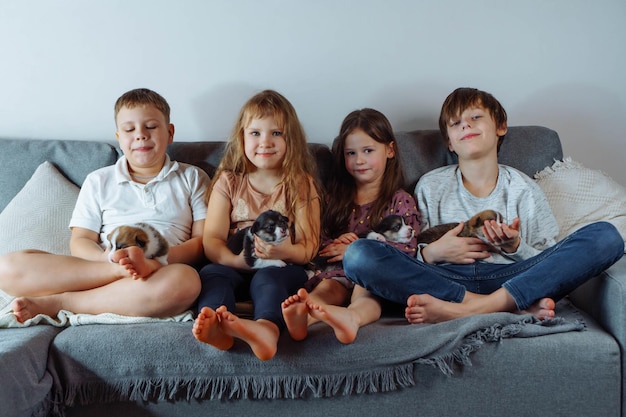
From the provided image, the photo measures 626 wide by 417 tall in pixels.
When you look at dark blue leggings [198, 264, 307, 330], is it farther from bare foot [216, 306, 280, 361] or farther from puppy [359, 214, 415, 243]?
puppy [359, 214, 415, 243]

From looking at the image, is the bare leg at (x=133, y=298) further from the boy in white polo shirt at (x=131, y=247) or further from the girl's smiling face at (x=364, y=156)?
the girl's smiling face at (x=364, y=156)

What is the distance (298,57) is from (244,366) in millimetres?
1232

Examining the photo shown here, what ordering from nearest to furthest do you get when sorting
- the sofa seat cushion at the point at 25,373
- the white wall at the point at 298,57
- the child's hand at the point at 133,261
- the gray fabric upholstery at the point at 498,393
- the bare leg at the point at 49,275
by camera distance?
1. the sofa seat cushion at the point at 25,373
2. the gray fabric upholstery at the point at 498,393
3. the child's hand at the point at 133,261
4. the bare leg at the point at 49,275
5. the white wall at the point at 298,57

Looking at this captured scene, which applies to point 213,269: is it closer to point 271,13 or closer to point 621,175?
point 271,13

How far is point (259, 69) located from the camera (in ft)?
7.41

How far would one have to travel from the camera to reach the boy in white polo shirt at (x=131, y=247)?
5.04 feet

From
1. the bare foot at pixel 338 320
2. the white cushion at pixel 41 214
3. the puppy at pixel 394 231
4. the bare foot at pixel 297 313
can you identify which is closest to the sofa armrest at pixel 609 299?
the puppy at pixel 394 231

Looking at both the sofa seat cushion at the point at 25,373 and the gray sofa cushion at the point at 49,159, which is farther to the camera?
the gray sofa cushion at the point at 49,159

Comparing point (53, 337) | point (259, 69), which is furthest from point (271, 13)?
point (53, 337)

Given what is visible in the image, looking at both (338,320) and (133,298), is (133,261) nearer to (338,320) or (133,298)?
(133,298)

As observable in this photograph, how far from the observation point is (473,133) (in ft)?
6.22

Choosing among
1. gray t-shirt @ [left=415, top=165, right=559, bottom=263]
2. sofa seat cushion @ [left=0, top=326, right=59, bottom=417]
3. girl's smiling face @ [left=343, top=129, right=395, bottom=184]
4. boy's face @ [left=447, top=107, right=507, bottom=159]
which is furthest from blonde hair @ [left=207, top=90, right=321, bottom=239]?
sofa seat cushion @ [left=0, top=326, right=59, bottom=417]

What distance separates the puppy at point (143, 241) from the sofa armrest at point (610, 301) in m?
1.09

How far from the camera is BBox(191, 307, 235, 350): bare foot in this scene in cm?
131
